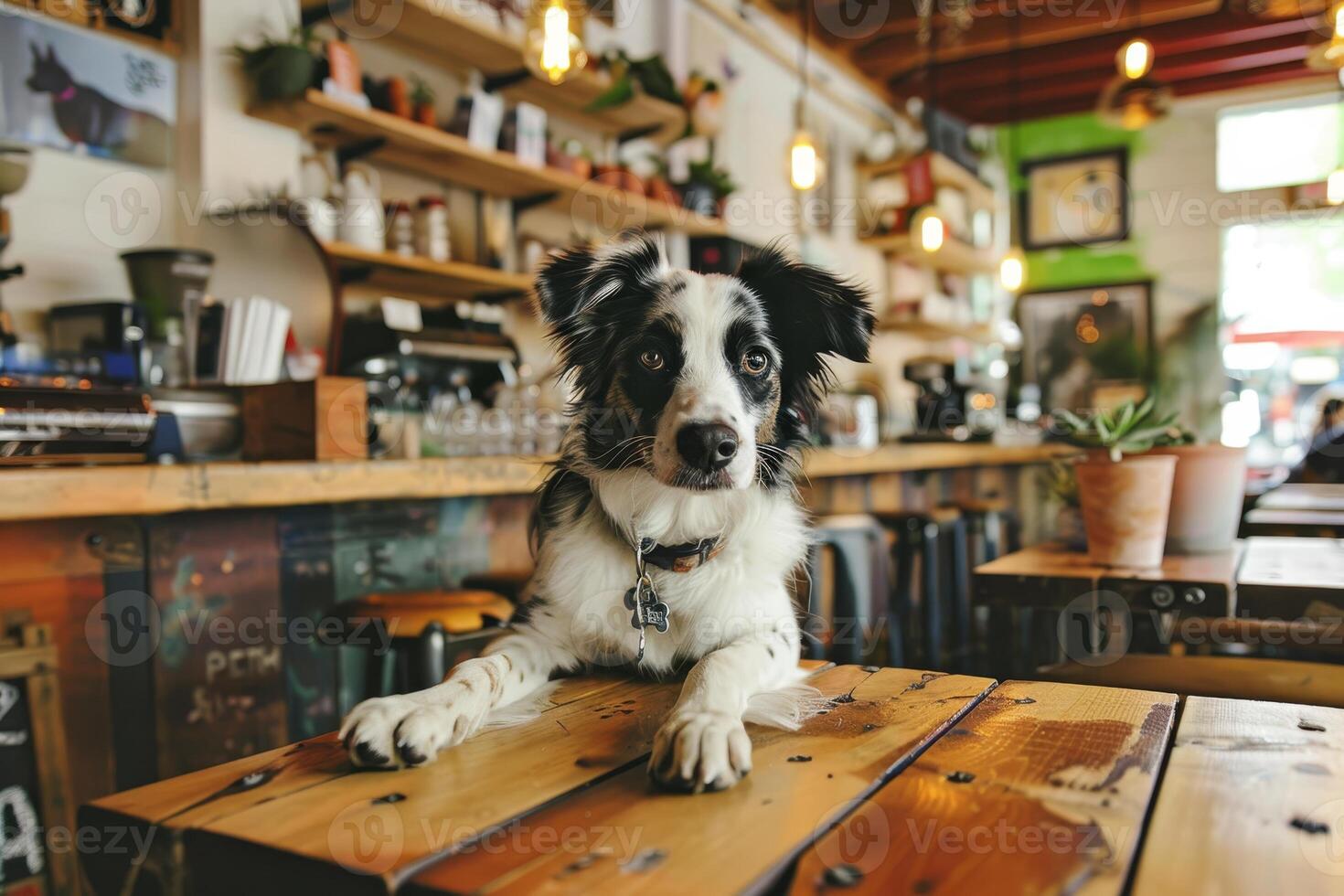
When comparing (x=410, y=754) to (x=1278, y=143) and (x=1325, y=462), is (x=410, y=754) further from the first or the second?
(x=1278, y=143)

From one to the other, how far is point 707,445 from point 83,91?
8.08 ft

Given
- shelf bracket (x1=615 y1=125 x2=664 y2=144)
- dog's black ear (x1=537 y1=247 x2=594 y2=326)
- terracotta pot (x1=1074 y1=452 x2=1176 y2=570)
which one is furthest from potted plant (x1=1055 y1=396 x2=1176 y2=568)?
shelf bracket (x1=615 y1=125 x2=664 y2=144)

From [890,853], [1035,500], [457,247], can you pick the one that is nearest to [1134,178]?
[1035,500]

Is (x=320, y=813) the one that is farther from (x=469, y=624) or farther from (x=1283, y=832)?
(x=469, y=624)

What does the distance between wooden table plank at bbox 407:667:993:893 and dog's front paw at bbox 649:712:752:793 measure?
12mm

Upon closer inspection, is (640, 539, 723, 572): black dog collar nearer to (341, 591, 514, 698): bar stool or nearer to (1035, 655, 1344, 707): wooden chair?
(341, 591, 514, 698): bar stool

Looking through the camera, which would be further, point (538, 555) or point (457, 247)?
point (457, 247)

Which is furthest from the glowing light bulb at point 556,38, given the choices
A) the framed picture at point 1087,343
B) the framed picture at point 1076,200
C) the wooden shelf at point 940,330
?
the framed picture at point 1076,200

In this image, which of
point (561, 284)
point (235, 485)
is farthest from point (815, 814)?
point (235, 485)

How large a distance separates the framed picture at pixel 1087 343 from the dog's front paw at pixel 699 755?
8.18 metres

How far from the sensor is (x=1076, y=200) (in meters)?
8.49

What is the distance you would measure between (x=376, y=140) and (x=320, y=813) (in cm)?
294

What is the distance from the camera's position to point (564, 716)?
1.09 m

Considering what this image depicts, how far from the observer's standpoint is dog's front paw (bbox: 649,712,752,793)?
81 centimetres
